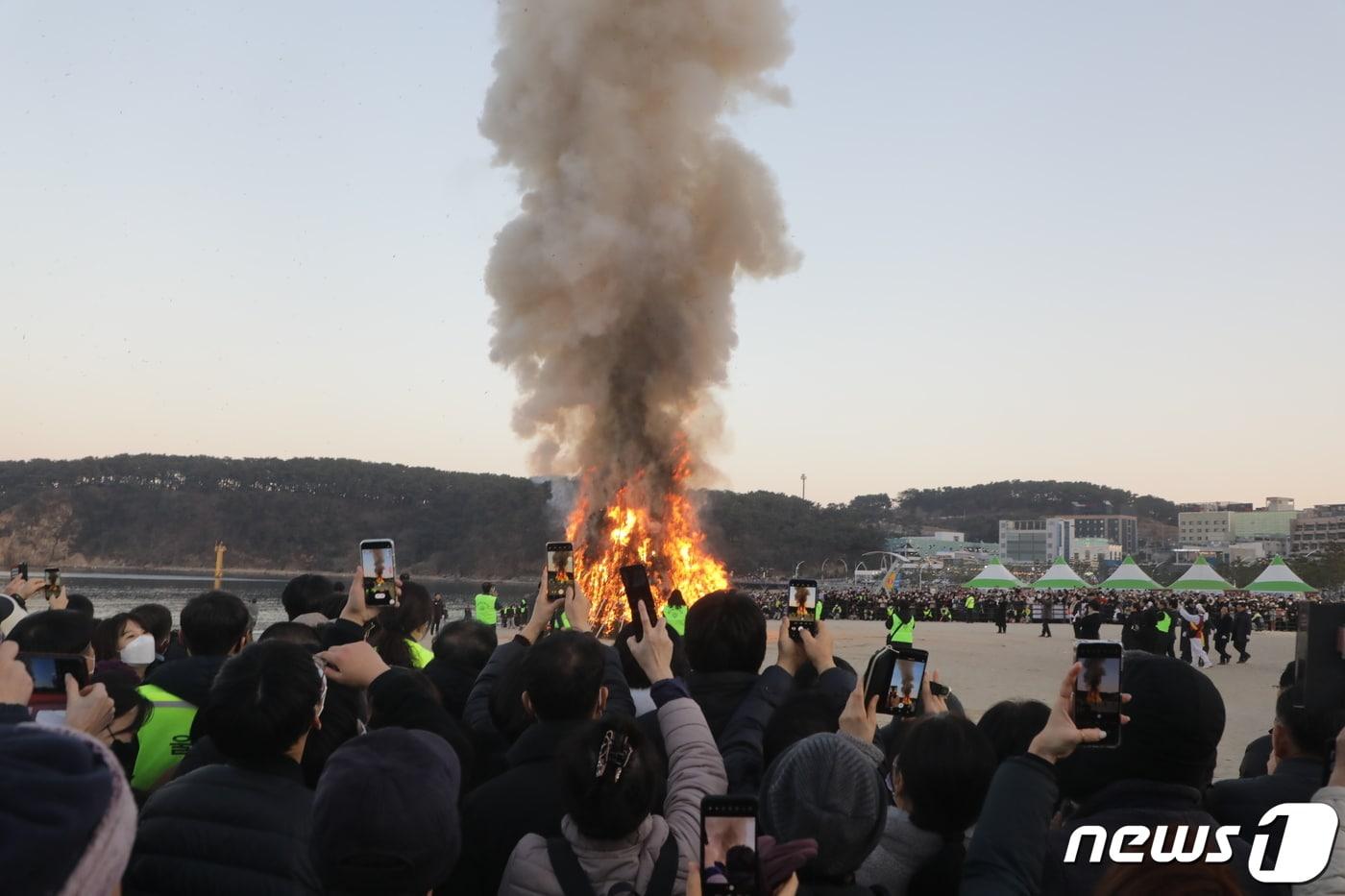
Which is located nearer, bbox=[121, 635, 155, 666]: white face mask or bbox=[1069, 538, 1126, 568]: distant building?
bbox=[121, 635, 155, 666]: white face mask

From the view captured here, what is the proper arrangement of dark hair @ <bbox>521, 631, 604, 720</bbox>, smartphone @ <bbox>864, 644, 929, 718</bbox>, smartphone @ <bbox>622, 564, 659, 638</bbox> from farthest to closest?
smartphone @ <bbox>622, 564, 659, 638</bbox>, smartphone @ <bbox>864, 644, 929, 718</bbox>, dark hair @ <bbox>521, 631, 604, 720</bbox>

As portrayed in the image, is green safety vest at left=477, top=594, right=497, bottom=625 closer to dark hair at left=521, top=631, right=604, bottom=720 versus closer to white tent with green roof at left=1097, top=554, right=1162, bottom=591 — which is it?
dark hair at left=521, top=631, right=604, bottom=720

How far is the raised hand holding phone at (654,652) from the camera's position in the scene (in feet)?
12.5

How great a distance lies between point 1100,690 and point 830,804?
87 centimetres

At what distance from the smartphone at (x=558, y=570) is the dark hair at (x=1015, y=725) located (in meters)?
2.08

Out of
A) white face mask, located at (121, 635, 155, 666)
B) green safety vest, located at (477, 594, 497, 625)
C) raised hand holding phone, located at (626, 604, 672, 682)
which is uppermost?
raised hand holding phone, located at (626, 604, 672, 682)

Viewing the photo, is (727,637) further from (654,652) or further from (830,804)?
(830,804)

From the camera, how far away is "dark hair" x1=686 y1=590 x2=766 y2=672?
4336mm

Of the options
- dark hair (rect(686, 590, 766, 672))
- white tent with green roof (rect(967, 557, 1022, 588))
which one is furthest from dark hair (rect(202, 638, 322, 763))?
white tent with green roof (rect(967, 557, 1022, 588))

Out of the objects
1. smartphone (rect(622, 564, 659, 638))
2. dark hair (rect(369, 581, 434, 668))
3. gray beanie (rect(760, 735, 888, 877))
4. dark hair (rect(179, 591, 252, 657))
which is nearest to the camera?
gray beanie (rect(760, 735, 888, 877))

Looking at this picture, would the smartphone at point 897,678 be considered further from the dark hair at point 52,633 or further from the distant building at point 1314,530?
the distant building at point 1314,530

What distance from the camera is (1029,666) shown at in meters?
23.4

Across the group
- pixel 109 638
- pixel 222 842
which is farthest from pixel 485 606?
pixel 222 842

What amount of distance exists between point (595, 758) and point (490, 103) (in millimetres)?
23887
